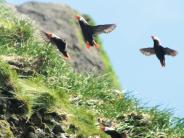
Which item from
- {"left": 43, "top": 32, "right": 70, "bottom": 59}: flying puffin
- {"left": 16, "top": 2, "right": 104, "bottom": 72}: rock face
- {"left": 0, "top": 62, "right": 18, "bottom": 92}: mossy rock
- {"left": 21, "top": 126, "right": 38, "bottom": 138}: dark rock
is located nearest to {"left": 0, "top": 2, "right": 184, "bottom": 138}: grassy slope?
{"left": 0, "top": 62, "right": 18, "bottom": 92}: mossy rock

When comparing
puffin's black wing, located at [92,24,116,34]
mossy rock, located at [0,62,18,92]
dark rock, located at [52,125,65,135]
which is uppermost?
puffin's black wing, located at [92,24,116,34]

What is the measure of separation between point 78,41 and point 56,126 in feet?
44.2

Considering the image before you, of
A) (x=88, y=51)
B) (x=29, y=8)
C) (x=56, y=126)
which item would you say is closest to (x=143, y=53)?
(x=56, y=126)

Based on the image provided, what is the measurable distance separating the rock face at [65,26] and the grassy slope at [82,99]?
815cm

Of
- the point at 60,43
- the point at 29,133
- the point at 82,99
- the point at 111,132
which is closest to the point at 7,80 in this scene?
the point at 29,133

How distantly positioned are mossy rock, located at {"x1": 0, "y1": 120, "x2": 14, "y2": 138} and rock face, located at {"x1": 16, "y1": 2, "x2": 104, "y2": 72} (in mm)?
12344

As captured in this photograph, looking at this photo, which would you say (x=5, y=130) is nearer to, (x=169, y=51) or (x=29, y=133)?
(x=29, y=133)

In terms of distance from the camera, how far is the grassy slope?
941cm

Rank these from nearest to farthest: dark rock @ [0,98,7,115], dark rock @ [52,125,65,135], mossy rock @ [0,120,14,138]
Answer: mossy rock @ [0,120,14,138]
dark rock @ [0,98,7,115]
dark rock @ [52,125,65,135]

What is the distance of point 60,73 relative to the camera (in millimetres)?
11977

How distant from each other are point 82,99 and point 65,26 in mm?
12819

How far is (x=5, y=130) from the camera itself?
8672mm

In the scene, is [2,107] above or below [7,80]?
below

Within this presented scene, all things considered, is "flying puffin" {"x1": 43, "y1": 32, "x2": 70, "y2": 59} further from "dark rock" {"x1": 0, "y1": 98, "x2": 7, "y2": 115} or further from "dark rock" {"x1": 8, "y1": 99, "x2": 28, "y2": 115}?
"dark rock" {"x1": 0, "y1": 98, "x2": 7, "y2": 115}
